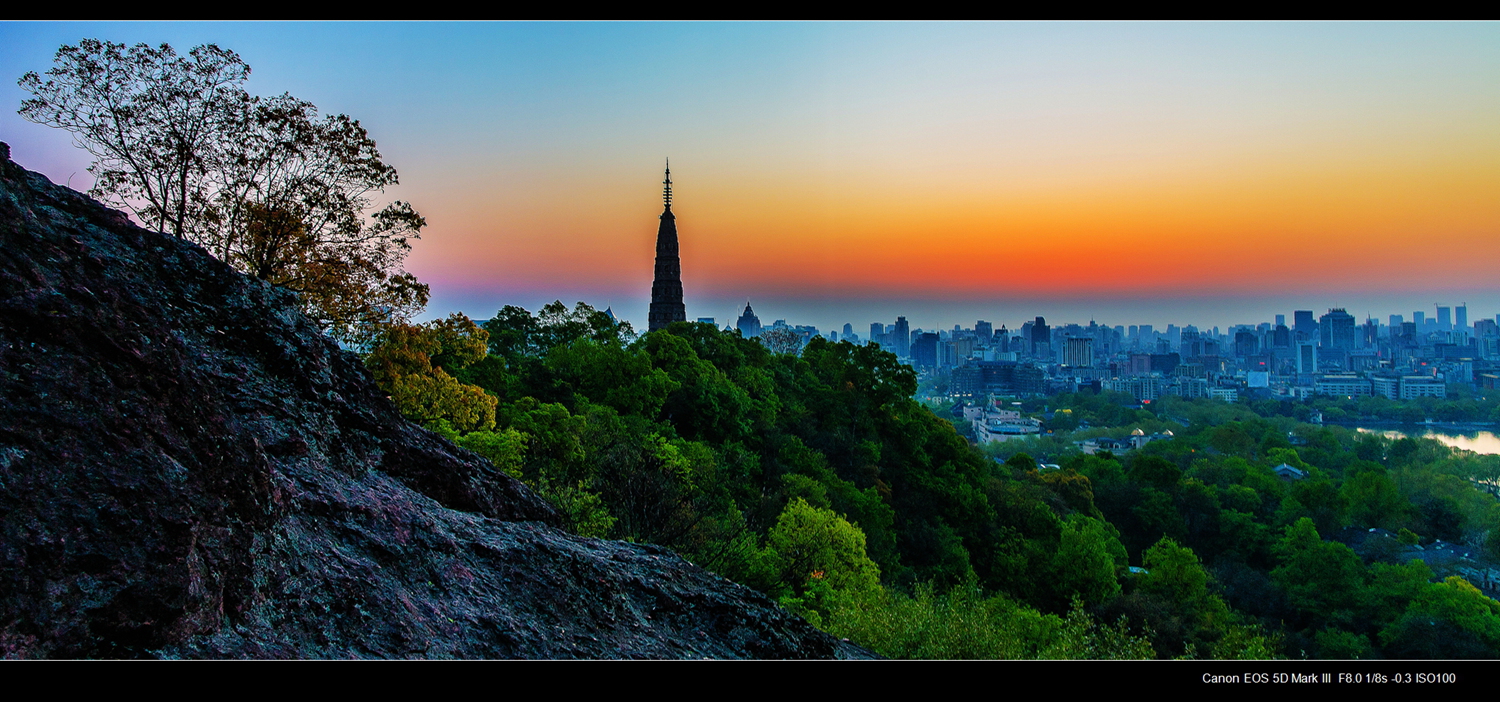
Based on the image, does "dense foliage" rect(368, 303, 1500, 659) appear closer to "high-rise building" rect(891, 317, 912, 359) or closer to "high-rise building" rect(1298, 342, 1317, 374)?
"high-rise building" rect(1298, 342, 1317, 374)

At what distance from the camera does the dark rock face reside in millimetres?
2680

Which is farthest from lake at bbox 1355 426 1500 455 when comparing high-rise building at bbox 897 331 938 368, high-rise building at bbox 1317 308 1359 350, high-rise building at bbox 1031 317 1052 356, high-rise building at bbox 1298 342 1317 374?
high-rise building at bbox 1031 317 1052 356

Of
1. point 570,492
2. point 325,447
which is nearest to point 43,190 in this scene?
point 325,447

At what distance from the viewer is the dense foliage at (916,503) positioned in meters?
11.9

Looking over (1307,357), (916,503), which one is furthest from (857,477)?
(1307,357)

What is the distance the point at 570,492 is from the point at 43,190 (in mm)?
7196

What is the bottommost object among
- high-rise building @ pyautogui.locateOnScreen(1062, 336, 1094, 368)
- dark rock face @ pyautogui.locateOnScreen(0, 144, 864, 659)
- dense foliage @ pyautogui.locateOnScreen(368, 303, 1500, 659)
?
dense foliage @ pyautogui.locateOnScreen(368, 303, 1500, 659)

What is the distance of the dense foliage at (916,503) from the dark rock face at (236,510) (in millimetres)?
3438

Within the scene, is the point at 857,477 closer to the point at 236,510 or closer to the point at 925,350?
the point at 236,510

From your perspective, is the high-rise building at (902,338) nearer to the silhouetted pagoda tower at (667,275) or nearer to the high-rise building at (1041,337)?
the high-rise building at (1041,337)

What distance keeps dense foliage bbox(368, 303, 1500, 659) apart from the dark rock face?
3438mm

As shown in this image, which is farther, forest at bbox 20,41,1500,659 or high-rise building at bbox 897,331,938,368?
high-rise building at bbox 897,331,938,368

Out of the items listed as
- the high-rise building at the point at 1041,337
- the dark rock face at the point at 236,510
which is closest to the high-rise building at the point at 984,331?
the high-rise building at the point at 1041,337
